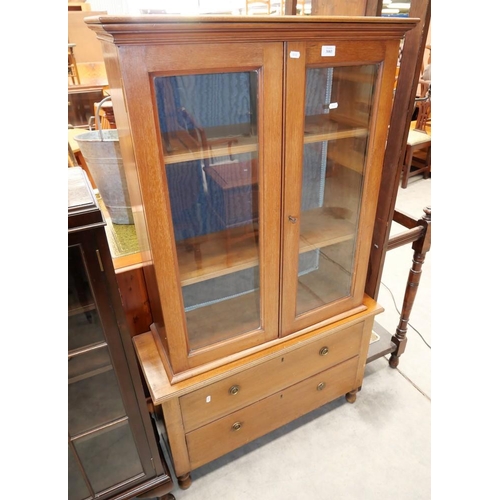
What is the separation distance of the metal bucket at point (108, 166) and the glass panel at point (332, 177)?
0.60m

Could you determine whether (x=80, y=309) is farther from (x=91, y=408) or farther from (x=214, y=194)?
(x=214, y=194)

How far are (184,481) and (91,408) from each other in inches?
22.3

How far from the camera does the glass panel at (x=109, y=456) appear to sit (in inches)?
44.1

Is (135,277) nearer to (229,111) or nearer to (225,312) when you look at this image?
(225,312)

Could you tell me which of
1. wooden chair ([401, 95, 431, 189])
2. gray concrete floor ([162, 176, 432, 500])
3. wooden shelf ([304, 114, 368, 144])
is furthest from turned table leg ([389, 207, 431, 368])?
wooden chair ([401, 95, 431, 189])

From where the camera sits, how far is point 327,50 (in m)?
0.91

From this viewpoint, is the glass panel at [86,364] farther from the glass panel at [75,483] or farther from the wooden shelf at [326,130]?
the wooden shelf at [326,130]

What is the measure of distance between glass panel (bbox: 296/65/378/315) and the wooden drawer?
7.2 inches

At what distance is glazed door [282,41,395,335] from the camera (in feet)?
3.11

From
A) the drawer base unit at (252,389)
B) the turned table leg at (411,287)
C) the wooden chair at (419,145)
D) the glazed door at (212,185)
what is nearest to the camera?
the glazed door at (212,185)

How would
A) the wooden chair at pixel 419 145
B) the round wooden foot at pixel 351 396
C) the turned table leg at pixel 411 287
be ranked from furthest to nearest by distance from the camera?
the wooden chair at pixel 419 145 → the round wooden foot at pixel 351 396 → the turned table leg at pixel 411 287

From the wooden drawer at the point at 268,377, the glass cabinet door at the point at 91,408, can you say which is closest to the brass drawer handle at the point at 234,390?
the wooden drawer at the point at 268,377

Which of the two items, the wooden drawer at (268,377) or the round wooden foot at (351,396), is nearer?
the wooden drawer at (268,377)

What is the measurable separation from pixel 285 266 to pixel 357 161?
40cm
